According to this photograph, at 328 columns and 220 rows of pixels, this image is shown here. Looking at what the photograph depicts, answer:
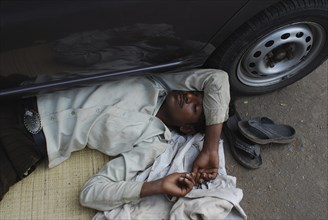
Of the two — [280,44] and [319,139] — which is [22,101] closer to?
[280,44]

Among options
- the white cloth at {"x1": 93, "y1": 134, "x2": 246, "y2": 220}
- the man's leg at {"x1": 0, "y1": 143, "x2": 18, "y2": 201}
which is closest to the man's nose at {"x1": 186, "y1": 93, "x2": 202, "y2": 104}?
the white cloth at {"x1": 93, "y1": 134, "x2": 246, "y2": 220}

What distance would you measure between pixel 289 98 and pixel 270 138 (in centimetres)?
45

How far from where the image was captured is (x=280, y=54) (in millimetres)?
2211

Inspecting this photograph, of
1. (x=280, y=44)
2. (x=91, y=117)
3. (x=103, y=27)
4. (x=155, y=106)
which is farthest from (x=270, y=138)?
(x=103, y=27)

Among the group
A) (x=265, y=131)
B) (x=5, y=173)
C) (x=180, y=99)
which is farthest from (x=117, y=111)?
(x=265, y=131)

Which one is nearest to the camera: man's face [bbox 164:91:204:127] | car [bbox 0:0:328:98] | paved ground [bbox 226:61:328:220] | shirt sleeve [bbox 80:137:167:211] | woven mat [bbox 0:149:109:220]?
car [bbox 0:0:328:98]

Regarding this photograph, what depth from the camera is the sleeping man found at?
1.87 meters

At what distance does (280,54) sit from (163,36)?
0.82 m

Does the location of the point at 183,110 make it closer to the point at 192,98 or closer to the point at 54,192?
the point at 192,98

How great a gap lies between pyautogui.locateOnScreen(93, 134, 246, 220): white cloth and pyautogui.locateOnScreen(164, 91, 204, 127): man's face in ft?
0.55

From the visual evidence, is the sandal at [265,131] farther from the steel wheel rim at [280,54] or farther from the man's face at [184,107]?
the man's face at [184,107]

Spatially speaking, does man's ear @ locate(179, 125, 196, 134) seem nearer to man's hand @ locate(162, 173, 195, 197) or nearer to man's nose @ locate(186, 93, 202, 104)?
man's nose @ locate(186, 93, 202, 104)

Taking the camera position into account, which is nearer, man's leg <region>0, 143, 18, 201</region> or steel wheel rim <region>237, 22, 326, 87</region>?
man's leg <region>0, 143, 18, 201</region>

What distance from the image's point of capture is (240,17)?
181 cm
